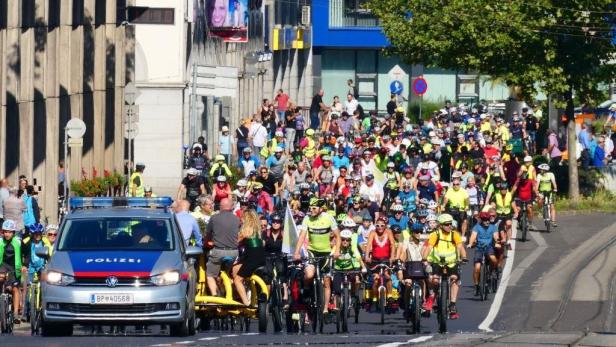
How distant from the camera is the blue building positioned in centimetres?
8900

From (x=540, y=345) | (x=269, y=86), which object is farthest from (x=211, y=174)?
(x=269, y=86)

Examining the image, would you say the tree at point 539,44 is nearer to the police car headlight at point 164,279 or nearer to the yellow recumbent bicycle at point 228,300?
the yellow recumbent bicycle at point 228,300

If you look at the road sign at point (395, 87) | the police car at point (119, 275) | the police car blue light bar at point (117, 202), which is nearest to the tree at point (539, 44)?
the road sign at point (395, 87)

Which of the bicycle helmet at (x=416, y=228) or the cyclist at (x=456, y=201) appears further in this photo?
Result: the cyclist at (x=456, y=201)

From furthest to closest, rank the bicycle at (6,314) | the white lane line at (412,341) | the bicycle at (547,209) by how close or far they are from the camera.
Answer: the bicycle at (547,209) → the bicycle at (6,314) → the white lane line at (412,341)

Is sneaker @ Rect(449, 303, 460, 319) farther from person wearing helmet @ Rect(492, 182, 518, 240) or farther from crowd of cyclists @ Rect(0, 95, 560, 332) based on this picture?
person wearing helmet @ Rect(492, 182, 518, 240)

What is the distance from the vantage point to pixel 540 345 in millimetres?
20203

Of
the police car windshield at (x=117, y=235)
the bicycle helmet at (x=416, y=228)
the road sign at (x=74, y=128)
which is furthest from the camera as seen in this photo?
the road sign at (x=74, y=128)

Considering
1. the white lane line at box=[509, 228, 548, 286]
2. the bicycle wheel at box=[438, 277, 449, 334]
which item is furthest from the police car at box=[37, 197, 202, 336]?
the white lane line at box=[509, 228, 548, 286]

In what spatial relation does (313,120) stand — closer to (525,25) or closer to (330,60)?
(525,25)

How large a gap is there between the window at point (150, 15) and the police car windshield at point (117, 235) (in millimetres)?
26817

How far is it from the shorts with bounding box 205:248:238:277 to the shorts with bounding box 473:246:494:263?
8461 mm

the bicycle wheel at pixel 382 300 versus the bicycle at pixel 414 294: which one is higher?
the bicycle at pixel 414 294

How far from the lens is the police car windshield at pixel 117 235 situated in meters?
21.9
